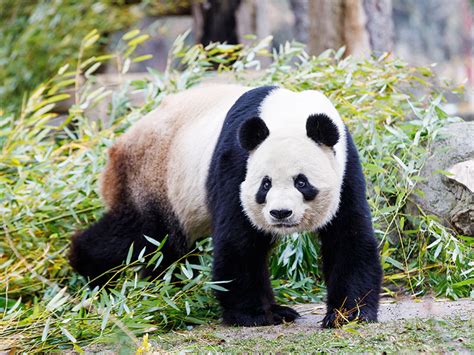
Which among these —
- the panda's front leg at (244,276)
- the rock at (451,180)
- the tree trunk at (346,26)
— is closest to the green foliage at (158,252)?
the rock at (451,180)

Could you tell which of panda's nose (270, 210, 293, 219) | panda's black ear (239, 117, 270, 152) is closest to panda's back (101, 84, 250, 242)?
panda's black ear (239, 117, 270, 152)

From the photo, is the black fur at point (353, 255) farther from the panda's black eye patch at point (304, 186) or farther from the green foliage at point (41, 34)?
the green foliage at point (41, 34)

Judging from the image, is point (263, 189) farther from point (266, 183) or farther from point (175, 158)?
point (175, 158)

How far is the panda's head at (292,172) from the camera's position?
127 inches

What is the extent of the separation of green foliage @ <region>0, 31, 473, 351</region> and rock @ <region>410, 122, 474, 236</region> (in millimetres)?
Answer: 79

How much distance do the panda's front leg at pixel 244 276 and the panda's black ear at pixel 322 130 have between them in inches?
20.8

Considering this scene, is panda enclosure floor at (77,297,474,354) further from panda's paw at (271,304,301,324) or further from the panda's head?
the panda's head

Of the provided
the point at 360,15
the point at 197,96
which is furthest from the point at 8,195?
the point at 360,15

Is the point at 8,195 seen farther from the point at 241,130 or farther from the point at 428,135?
the point at 428,135

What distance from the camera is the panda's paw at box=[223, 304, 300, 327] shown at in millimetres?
3570

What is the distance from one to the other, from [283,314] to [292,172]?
77cm

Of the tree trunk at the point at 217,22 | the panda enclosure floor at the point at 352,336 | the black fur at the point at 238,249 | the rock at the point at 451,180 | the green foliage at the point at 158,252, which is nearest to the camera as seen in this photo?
the panda enclosure floor at the point at 352,336

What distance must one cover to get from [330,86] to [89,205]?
165 cm

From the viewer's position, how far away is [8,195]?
4.82m
